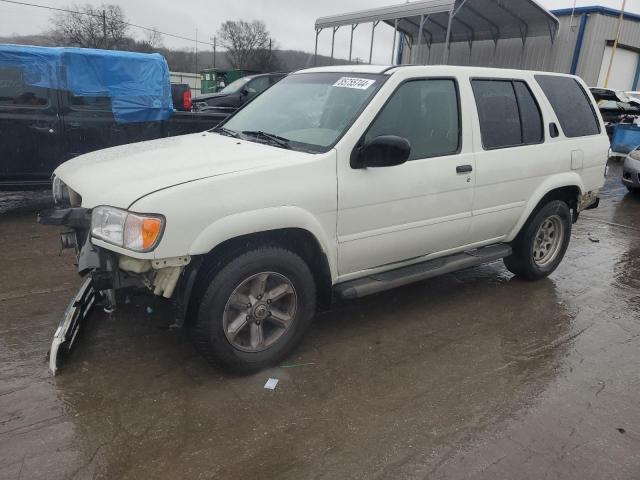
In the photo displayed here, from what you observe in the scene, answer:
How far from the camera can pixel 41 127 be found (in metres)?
6.57

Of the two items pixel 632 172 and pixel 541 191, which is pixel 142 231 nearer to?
pixel 541 191

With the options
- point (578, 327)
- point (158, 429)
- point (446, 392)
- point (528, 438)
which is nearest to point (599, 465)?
point (528, 438)

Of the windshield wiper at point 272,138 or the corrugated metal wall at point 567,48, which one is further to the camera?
the corrugated metal wall at point 567,48

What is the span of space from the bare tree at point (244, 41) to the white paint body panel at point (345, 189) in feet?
167

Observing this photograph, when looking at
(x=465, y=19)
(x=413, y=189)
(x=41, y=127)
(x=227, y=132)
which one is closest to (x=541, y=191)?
(x=413, y=189)

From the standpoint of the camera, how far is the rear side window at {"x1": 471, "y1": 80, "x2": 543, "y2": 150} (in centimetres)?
421

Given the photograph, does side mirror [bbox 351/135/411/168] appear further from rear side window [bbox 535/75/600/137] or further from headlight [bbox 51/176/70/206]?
rear side window [bbox 535/75/600/137]

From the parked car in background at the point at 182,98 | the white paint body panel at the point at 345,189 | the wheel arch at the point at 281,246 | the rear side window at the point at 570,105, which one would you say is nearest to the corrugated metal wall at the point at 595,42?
the parked car in background at the point at 182,98

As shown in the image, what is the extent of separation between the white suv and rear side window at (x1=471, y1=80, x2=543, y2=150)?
0.01 meters

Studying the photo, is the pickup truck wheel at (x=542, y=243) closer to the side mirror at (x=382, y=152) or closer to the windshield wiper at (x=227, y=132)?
the side mirror at (x=382, y=152)

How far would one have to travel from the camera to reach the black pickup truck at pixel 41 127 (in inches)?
252

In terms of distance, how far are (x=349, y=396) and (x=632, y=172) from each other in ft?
30.1

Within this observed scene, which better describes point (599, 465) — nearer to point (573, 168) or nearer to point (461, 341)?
point (461, 341)

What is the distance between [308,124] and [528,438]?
2.42 metres
